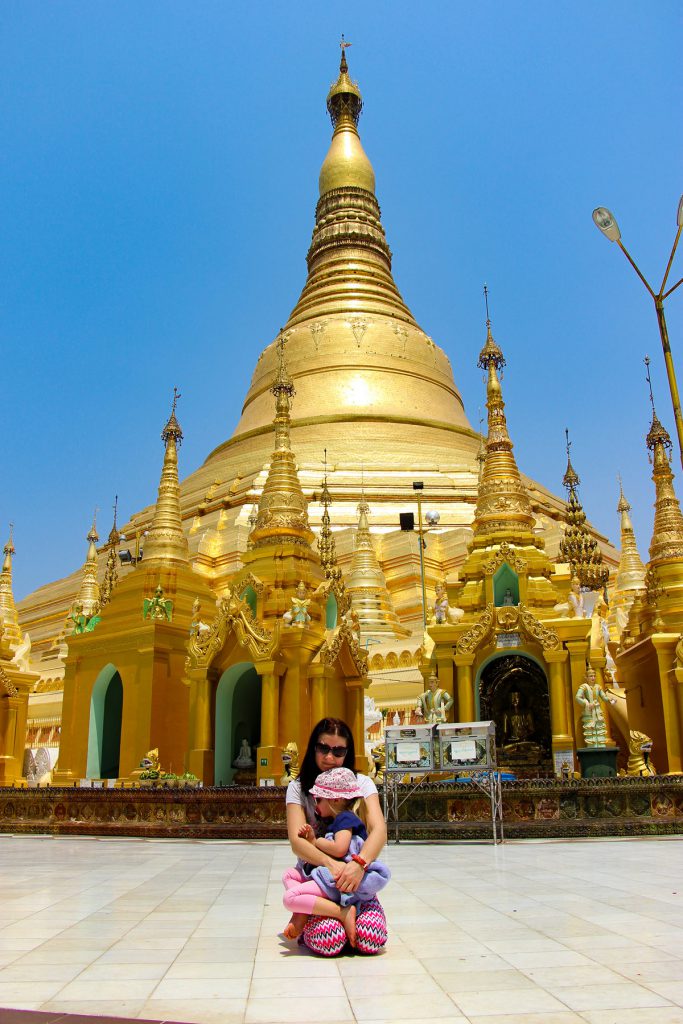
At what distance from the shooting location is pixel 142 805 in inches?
556

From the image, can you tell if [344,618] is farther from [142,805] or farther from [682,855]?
[682,855]

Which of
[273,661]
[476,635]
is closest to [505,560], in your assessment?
[476,635]

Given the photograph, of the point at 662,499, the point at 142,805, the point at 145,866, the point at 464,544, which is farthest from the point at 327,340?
the point at 145,866

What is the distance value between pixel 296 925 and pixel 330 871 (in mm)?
400

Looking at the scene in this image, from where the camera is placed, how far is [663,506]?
2109 centimetres

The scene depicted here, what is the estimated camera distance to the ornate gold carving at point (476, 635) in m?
17.3

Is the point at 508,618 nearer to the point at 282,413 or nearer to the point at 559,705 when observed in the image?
the point at 559,705

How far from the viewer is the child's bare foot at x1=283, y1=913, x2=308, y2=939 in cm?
476

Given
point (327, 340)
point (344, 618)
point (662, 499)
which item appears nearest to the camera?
point (344, 618)

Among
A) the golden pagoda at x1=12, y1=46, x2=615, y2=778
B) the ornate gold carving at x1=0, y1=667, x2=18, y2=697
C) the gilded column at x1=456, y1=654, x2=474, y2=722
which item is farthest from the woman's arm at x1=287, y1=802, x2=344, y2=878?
the ornate gold carving at x1=0, y1=667, x2=18, y2=697

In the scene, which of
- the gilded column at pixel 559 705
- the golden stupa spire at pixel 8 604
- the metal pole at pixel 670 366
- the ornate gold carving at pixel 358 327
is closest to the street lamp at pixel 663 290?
the metal pole at pixel 670 366

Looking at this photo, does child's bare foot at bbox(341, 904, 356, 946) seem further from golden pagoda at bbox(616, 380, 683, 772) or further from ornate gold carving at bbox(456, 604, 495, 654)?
golden pagoda at bbox(616, 380, 683, 772)

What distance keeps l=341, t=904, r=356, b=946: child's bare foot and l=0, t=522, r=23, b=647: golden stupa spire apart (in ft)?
86.0

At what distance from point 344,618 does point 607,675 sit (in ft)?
17.6
